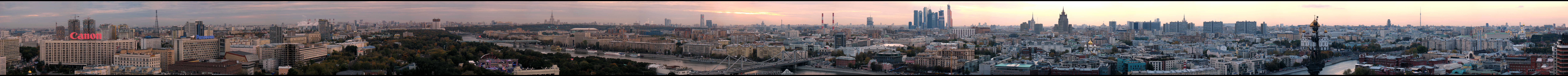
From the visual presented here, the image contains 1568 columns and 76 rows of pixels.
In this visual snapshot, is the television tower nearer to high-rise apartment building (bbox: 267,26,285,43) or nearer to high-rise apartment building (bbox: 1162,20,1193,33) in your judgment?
high-rise apartment building (bbox: 1162,20,1193,33)

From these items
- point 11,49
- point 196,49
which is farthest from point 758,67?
point 11,49

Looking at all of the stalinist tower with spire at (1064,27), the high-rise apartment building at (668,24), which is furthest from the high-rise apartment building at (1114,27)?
the high-rise apartment building at (668,24)

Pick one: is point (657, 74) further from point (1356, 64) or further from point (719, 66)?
point (1356, 64)

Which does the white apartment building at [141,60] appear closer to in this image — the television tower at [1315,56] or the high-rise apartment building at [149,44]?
the high-rise apartment building at [149,44]

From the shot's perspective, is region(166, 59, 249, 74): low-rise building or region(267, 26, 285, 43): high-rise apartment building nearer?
region(166, 59, 249, 74): low-rise building

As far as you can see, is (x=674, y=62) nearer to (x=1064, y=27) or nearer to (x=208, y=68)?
(x=208, y=68)

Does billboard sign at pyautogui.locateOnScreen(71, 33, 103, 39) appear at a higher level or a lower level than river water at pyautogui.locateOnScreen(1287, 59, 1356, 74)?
higher

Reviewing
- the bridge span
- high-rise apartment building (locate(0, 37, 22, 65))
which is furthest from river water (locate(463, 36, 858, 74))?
high-rise apartment building (locate(0, 37, 22, 65))
